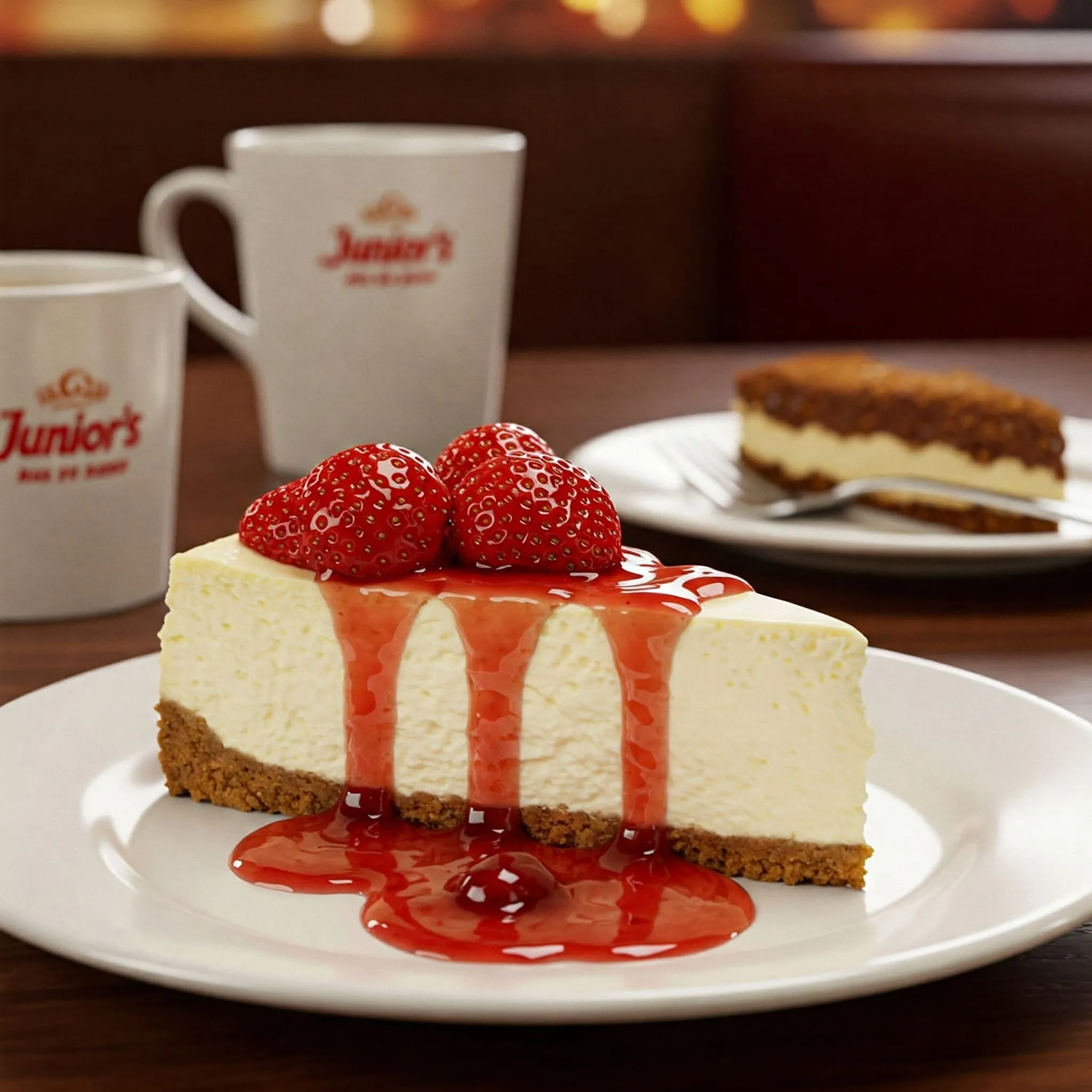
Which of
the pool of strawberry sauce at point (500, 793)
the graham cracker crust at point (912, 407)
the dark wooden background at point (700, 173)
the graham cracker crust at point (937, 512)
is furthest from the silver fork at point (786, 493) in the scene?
the dark wooden background at point (700, 173)

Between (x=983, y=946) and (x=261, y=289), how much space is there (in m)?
1.12

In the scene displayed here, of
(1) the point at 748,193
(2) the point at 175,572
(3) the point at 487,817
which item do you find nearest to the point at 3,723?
(2) the point at 175,572

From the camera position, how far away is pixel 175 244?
1.67 metres

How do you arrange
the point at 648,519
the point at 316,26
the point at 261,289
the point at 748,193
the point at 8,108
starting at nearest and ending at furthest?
1. the point at 648,519
2. the point at 261,289
3. the point at 8,108
4. the point at 748,193
5. the point at 316,26

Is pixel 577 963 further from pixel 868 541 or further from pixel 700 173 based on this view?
pixel 700 173

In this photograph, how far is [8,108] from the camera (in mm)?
2746

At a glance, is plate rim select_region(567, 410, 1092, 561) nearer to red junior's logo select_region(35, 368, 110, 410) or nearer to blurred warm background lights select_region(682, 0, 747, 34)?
red junior's logo select_region(35, 368, 110, 410)

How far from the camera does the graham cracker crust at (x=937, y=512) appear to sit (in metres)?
1.51

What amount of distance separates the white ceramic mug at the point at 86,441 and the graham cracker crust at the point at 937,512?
66 cm

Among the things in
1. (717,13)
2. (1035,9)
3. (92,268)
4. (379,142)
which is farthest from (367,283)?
(1035,9)

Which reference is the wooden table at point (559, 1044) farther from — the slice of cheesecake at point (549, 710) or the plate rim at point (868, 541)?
the plate rim at point (868, 541)

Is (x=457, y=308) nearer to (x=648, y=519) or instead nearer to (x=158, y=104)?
(x=648, y=519)

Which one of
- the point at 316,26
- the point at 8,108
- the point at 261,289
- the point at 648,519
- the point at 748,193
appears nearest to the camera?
the point at 648,519

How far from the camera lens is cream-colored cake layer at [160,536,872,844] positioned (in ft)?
2.86
